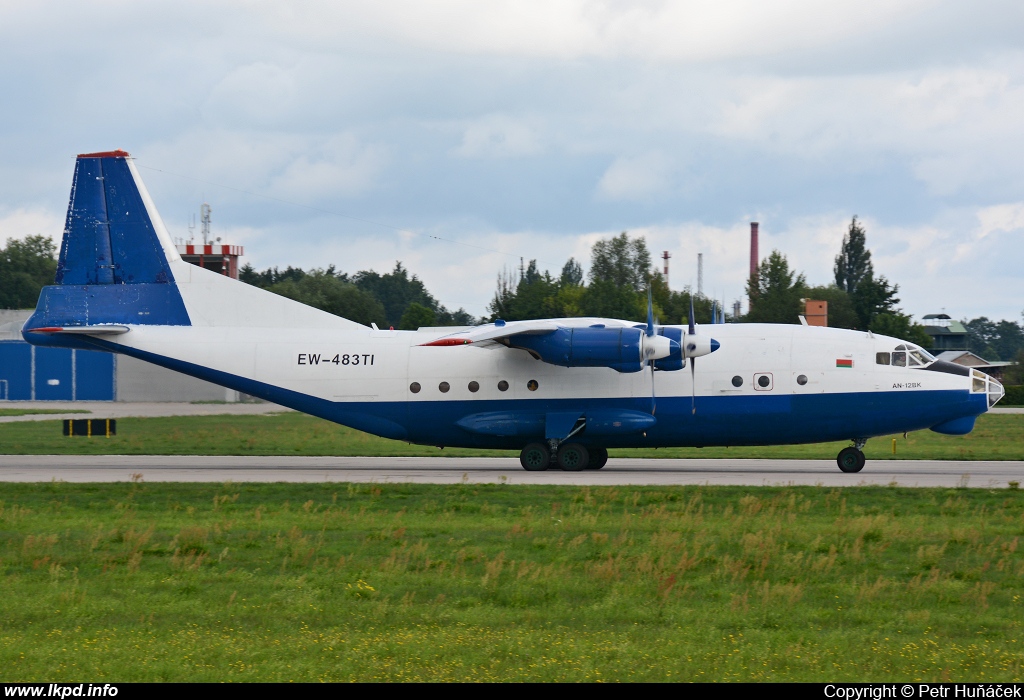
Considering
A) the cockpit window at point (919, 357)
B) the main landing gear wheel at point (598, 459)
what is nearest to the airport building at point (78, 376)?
the main landing gear wheel at point (598, 459)

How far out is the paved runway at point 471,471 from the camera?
24.5 meters

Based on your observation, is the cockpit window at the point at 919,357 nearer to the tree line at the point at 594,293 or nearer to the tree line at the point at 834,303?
the tree line at the point at 594,293

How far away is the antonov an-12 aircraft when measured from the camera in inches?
1014

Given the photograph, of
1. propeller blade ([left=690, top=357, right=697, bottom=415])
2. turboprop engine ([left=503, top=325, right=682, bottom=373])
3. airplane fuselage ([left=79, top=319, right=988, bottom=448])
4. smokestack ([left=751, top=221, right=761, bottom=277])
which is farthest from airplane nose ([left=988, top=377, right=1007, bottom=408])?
smokestack ([left=751, top=221, right=761, bottom=277])

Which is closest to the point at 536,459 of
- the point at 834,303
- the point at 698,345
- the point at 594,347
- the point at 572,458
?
the point at 572,458

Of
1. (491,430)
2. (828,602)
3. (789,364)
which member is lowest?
(828,602)

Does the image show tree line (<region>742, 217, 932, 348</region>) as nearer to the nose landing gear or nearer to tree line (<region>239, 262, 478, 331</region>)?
tree line (<region>239, 262, 478, 331</region>)

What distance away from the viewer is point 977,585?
1312cm

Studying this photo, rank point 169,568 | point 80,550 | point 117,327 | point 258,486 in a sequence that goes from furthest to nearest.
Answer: point 117,327, point 258,486, point 80,550, point 169,568

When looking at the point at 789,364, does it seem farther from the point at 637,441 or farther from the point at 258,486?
the point at 258,486

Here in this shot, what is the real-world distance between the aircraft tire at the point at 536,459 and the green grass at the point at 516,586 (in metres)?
5.45
